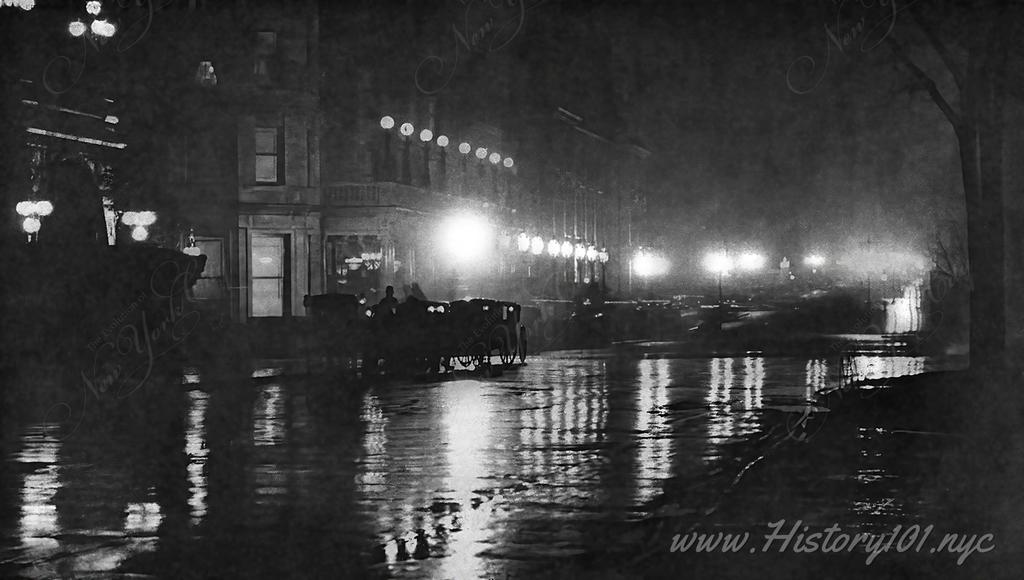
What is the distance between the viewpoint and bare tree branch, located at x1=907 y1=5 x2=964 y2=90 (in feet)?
73.0

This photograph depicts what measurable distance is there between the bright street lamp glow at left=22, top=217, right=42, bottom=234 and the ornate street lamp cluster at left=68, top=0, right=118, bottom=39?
281 inches

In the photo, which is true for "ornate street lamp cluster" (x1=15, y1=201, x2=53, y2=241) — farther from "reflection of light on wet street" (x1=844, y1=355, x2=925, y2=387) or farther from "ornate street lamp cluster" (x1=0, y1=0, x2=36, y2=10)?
"reflection of light on wet street" (x1=844, y1=355, x2=925, y2=387)

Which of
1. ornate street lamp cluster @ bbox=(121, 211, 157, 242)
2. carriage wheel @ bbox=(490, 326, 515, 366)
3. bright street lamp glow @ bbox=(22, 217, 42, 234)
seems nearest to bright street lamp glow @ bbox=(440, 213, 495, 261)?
ornate street lamp cluster @ bbox=(121, 211, 157, 242)

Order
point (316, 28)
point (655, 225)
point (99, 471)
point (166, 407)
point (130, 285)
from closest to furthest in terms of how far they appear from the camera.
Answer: point (99, 471) < point (166, 407) < point (130, 285) < point (316, 28) < point (655, 225)

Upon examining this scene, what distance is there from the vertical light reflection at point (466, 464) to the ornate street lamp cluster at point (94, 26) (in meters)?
17.0

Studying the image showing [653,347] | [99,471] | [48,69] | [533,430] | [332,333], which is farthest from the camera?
[653,347]

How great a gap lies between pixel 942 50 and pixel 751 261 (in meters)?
91.4

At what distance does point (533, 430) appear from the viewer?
17.6 meters

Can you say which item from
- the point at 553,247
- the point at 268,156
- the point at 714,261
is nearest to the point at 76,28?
the point at 268,156

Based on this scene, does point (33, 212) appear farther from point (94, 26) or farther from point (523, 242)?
point (523, 242)

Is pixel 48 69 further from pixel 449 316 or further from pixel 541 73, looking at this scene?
pixel 541 73

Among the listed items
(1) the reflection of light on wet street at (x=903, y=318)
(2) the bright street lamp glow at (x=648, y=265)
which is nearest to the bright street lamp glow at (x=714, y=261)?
(2) the bright street lamp glow at (x=648, y=265)

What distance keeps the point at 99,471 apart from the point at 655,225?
7894 cm

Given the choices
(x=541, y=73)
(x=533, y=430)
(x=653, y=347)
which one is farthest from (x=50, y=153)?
(x=541, y=73)
